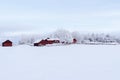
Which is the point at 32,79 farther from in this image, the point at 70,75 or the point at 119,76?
the point at 119,76

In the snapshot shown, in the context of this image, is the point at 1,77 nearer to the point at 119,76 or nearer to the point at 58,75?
the point at 58,75

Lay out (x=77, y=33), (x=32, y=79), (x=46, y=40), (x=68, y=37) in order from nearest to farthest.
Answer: (x=32, y=79)
(x=46, y=40)
(x=68, y=37)
(x=77, y=33)

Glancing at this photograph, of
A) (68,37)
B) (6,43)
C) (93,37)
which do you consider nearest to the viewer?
(6,43)

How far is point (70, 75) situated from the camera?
7.03 meters

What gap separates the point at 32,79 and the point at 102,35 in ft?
→ 203

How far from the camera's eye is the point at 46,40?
43.4 meters

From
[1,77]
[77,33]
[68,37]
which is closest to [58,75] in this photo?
[1,77]

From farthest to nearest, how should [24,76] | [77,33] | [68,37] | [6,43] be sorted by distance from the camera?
[77,33] < [68,37] < [6,43] < [24,76]

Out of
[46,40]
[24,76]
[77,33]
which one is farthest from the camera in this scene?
[77,33]

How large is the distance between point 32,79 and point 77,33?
192 feet

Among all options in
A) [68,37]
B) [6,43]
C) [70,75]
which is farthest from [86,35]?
[70,75]

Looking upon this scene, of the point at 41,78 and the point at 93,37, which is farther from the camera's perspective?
the point at 93,37

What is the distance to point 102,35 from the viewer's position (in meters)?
67.2

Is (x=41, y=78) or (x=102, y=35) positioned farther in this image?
(x=102, y=35)
